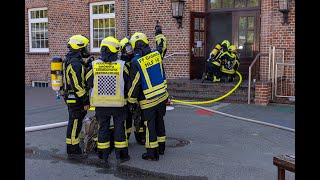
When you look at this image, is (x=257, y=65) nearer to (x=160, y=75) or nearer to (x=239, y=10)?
(x=239, y=10)

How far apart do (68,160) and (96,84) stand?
1.32 meters

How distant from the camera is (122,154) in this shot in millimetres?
5781

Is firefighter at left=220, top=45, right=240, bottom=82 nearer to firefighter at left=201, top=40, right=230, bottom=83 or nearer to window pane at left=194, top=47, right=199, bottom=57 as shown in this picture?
firefighter at left=201, top=40, right=230, bottom=83

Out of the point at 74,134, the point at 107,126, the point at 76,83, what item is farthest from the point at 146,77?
the point at 74,134

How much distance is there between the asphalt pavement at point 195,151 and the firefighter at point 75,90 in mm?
292

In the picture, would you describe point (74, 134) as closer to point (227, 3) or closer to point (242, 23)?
point (242, 23)

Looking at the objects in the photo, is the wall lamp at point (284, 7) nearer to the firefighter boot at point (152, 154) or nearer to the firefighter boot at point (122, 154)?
the firefighter boot at point (152, 154)

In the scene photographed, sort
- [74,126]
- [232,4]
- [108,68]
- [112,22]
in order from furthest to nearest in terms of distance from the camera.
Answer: [112,22], [232,4], [74,126], [108,68]

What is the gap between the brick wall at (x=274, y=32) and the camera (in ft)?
36.1

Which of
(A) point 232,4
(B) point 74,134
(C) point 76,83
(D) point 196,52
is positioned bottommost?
(B) point 74,134

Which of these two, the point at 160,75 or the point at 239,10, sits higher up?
the point at 239,10

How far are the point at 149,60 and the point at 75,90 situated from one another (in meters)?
1.21
